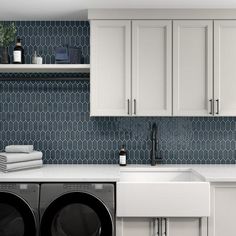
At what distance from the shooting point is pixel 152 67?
3.45 m

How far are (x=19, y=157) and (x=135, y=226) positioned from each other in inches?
45.4

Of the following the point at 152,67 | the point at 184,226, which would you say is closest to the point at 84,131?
the point at 152,67

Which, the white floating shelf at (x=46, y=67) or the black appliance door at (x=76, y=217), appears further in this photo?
the white floating shelf at (x=46, y=67)

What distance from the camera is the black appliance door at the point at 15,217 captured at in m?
2.96

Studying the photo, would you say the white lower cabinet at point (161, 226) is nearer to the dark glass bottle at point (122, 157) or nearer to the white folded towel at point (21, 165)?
the dark glass bottle at point (122, 157)

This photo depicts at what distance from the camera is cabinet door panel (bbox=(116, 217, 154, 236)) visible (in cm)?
300

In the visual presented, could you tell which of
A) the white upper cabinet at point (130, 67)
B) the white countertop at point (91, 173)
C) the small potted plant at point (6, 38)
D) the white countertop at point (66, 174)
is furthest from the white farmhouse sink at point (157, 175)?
the small potted plant at point (6, 38)

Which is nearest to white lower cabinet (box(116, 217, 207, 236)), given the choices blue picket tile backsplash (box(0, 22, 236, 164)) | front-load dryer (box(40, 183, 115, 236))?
front-load dryer (box(40, 183, 115, 236))

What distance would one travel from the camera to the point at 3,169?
325 cm

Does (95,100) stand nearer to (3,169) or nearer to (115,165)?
(115,165)

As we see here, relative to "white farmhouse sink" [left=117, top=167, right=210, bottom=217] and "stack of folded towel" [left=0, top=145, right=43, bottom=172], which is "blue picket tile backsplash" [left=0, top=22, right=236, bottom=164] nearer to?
"stack of folded towel" [left=0, top=145, right=43, bottom=172]

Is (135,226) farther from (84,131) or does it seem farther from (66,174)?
(84,131)

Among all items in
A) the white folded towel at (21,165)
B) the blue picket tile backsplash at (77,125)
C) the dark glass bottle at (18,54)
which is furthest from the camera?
the blue picket tile backsplash at (77,125)

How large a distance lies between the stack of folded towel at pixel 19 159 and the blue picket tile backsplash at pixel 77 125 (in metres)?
0.33
